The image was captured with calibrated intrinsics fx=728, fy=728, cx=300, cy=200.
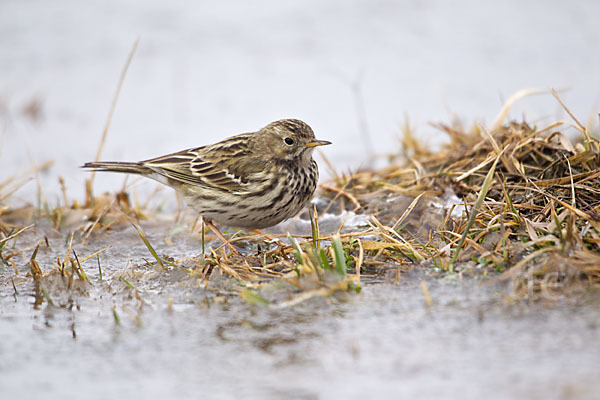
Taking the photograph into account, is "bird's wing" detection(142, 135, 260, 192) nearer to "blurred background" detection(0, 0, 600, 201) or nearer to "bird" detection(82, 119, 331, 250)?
"bird" detection(82, 119, 331, 250)

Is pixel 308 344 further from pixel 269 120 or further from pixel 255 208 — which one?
pixel 269 120

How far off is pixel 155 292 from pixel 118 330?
0.75 metres

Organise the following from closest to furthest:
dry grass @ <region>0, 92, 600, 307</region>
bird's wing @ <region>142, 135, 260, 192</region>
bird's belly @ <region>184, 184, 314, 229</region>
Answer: dry grass @ <region>0, 92, 600, 307</region>, bird's belly @ <region>184, 184, 314, 229</region>, bird's wing @ <region>142, 135, 260, 192</region>

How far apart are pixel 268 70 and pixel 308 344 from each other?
28.7 ft

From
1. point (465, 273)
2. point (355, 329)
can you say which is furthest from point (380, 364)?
point (465, 273)

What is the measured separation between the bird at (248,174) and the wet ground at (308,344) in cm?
115

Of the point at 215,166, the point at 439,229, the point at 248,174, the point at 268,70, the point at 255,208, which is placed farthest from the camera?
the point at 268,70

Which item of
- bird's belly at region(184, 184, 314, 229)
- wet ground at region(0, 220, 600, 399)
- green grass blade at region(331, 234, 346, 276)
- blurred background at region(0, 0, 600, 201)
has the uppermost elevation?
blurred background at region(0, 0, 600, 201)

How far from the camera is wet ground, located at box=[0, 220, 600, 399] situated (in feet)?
10.8

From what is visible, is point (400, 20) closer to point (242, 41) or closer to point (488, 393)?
point (242, 41)

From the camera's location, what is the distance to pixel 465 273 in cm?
454

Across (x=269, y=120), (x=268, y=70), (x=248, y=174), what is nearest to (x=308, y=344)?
(x=248, y=174)

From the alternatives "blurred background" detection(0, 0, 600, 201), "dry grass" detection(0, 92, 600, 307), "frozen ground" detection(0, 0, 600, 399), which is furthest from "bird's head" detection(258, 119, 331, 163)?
"blurred background" detection(0, 0, 600, 201)

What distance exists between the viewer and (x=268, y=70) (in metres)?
12.0
